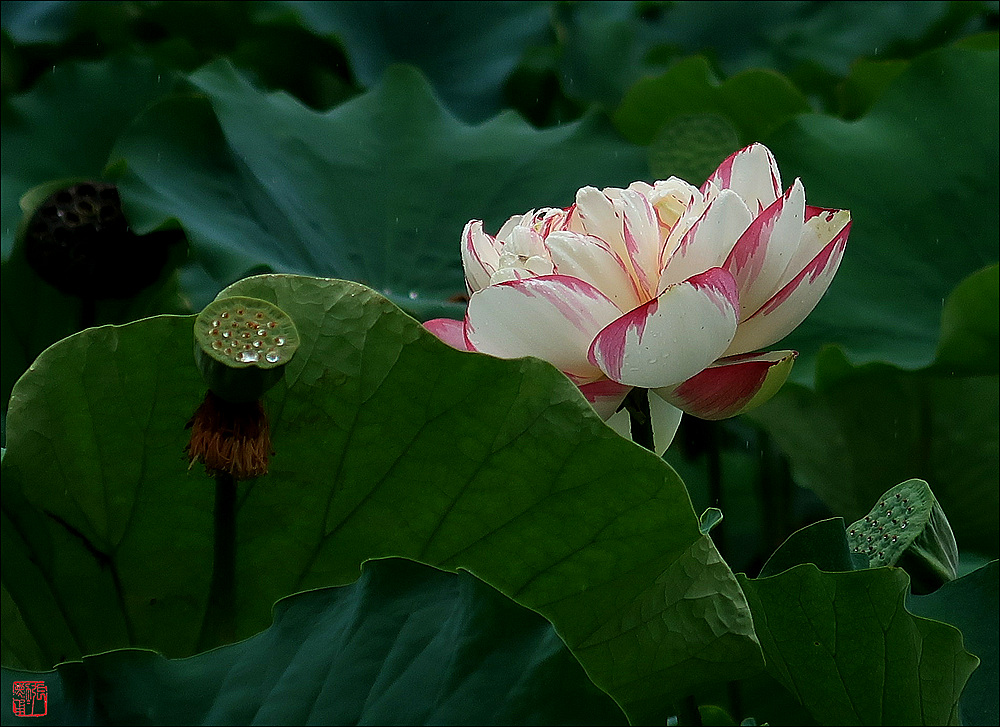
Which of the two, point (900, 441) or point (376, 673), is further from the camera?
point (900, 441)

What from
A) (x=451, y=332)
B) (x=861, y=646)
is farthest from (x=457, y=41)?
(x=861, y=646)

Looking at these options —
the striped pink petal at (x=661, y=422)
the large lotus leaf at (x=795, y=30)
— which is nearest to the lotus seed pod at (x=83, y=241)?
the striped pink petal at (x=661, y=422)

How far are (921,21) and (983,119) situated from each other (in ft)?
2.31

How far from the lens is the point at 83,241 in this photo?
0.92m

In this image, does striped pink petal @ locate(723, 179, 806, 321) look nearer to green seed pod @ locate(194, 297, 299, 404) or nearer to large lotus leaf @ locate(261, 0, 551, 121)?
green seed pod @ locate(194, 297, 299, 404)

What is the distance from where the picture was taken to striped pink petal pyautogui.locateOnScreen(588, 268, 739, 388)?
44 cm

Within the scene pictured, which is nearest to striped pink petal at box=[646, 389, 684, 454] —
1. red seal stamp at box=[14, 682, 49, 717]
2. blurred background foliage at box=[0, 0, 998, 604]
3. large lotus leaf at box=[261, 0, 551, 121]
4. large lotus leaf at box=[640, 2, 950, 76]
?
red seal stamp at box=[14, 682, 49, 717]

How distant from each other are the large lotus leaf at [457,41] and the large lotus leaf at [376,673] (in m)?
1.24

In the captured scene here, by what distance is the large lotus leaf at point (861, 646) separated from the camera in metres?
0.47

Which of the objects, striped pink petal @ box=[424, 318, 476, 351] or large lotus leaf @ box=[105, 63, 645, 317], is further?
large lotus leaf @ box=[105, 63, 645, 317]

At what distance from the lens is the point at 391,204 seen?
3.81 ft

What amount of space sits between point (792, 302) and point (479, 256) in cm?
14

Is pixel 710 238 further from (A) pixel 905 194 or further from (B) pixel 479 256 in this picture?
(A) pixel 905 194

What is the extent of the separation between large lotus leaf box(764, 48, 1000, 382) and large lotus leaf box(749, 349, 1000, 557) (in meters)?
0.04
